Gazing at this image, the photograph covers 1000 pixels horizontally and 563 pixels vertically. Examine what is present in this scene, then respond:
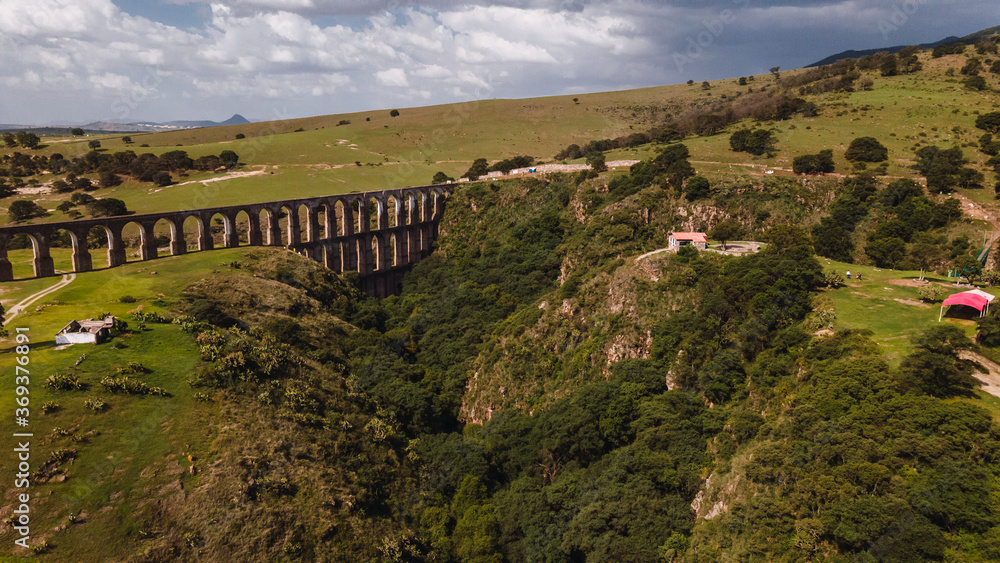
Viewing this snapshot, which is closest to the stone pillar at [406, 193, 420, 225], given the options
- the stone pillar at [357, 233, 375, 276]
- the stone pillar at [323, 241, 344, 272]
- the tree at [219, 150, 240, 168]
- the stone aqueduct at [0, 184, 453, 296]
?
the stone aqueduct at [0, 184, 453, 296]

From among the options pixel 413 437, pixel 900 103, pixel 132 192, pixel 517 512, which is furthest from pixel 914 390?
pixel 132 192

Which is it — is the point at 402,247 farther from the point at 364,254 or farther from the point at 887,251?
the point at 887,251

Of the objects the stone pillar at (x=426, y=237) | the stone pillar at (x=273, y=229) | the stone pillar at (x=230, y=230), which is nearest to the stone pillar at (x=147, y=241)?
the stone pillar at (x=230, y=230)

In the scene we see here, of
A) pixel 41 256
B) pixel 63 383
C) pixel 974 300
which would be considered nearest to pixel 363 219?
pixel 41 256

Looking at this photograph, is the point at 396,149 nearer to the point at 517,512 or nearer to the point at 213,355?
the point at 213,355

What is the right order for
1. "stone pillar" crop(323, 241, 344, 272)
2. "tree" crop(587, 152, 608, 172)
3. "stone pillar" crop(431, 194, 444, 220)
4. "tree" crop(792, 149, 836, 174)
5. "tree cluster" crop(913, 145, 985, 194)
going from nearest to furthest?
"tree cluster" crop(913, 145, 985, 194), "tree" crop(792, 149, 836, 174), "stone pillar" crop(323, 241, 344, 272), "tree" crop(587, 152, 608, 172), "stone pillar" crop(431, 194, 444, 220)

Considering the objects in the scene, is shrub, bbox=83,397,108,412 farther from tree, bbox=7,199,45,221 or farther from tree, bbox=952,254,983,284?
tree, bbox=7,199,45,221

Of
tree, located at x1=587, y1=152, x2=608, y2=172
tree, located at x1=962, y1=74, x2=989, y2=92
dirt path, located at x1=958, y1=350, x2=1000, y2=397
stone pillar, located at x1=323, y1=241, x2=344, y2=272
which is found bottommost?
dirt path, located at x1=958, y1=350, x2=1000, y2=397

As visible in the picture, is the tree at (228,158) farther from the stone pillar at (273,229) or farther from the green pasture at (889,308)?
the green pasture at (889,308)
